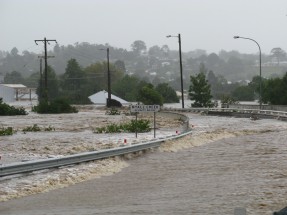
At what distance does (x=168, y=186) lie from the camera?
53.2ft

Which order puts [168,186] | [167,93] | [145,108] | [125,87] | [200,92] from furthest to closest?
[125,87] < [167,93] < [200,92] < [145,108] < [168,186]

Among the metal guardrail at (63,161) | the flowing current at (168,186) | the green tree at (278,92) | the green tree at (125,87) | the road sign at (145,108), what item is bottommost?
the flowing current at (168,186)

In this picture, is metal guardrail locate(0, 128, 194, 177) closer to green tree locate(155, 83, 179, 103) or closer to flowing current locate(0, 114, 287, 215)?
flowing current locate(0, 114, 287, 215)

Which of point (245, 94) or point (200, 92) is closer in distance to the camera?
point (200, 92)

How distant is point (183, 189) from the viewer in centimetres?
1569

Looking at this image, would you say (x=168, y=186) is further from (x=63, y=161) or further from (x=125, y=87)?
(x=125, y=87)

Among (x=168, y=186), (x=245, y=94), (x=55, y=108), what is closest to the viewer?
(x=168, y=186)

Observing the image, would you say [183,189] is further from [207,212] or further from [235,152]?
[235,152]

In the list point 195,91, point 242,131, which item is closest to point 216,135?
point 242,131

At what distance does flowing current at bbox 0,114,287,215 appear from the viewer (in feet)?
43.1

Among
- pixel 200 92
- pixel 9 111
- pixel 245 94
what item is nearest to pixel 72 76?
pixel 245 94

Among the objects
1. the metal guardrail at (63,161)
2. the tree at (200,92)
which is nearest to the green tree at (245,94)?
the tree at (200,92)

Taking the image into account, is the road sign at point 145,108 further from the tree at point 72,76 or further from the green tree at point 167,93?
the tree at point 72,76

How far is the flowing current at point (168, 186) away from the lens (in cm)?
1313
